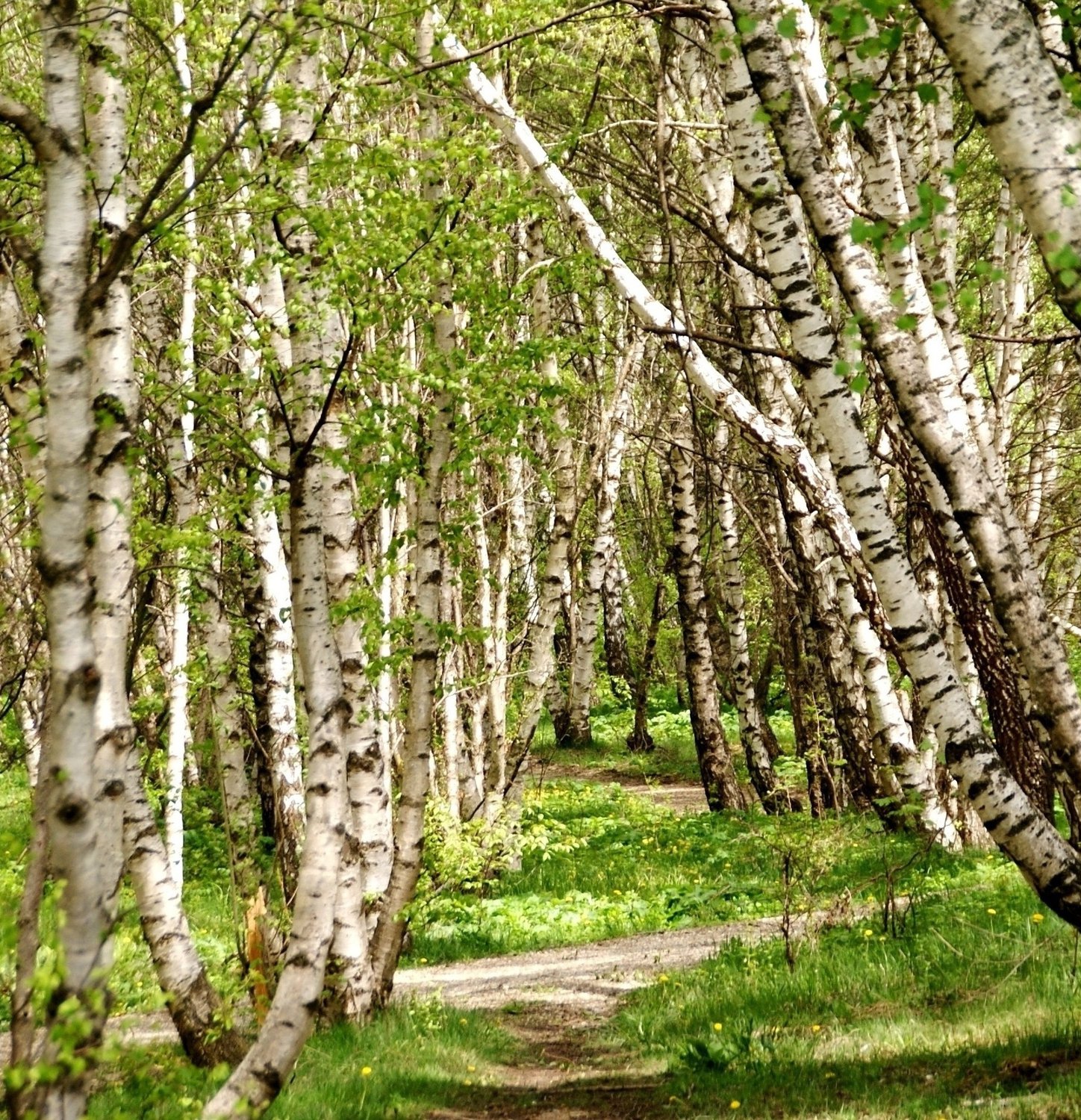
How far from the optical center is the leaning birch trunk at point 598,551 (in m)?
13.2

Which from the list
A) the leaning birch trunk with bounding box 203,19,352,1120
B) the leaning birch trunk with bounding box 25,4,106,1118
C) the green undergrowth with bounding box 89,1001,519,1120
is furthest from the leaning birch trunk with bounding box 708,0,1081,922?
the green undergrowth with bounding box 89,1001,519,1120

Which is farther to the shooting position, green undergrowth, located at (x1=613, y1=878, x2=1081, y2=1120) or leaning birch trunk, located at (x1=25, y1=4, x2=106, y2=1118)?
green undergrowth, located at (x1=613, y1=878, x2=1081, y2=1120)

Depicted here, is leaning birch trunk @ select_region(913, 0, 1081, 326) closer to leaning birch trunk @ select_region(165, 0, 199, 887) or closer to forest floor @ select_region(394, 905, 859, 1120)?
forest floor @ select_region(394, 905, 859, 1120)

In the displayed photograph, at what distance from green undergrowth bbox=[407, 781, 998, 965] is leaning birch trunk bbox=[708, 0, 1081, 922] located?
2762 millimetres

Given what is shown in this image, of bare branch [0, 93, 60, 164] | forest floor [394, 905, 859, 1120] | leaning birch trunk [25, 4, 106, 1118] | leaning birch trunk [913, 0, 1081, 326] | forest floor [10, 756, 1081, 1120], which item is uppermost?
bare branch [0, 93, 60, 164]

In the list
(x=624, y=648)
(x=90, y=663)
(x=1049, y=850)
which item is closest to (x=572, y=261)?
(x=1049, y=850)

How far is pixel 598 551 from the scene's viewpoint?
16703mm

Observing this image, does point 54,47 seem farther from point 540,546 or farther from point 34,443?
point 540,546

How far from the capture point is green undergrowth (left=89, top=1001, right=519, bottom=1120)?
18.6 ft

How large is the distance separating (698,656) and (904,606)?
35.4 feet

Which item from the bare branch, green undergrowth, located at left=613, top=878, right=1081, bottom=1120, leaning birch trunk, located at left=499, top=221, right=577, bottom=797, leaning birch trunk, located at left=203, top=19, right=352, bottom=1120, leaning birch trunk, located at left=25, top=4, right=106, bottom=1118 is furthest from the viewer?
leaning birch trunk, located at left=499, top=221, right=577, bottom=797

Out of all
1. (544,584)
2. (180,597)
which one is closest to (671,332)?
(180,597)

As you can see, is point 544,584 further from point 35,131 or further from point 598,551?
point 35,131

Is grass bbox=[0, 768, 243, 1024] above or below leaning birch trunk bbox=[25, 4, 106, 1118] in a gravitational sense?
below
